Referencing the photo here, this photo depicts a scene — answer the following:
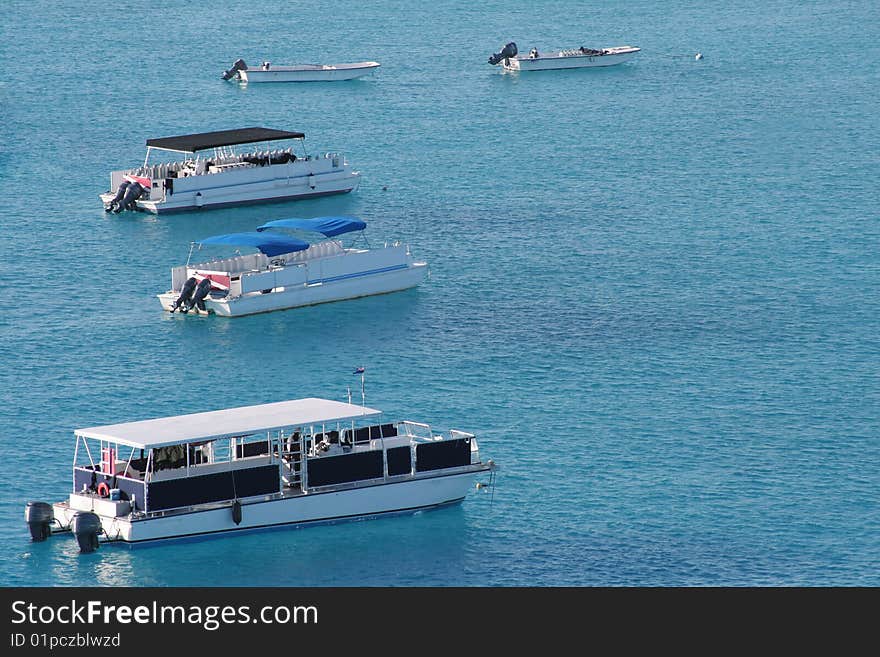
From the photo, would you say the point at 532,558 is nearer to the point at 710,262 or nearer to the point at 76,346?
the point at 76,346

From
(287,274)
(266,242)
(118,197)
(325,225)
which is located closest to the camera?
(266,242)

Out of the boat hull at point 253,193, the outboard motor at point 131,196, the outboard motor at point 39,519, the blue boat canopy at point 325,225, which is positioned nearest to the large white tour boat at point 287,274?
the blue boat canopy at point 325,225

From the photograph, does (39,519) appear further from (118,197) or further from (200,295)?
(118,197)

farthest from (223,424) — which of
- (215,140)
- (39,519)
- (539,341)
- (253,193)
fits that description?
(215,140)

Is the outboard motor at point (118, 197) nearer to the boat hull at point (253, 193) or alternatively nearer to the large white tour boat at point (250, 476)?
the boat hull at point (253, 193)

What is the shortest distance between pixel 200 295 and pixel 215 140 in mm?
36764

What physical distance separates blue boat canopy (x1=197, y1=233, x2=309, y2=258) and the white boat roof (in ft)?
116

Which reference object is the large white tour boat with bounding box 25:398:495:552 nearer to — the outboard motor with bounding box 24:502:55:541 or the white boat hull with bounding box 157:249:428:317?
the outboard motor with bounding box 24:502:55:541

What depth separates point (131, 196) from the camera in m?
146

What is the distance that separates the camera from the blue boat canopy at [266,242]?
11601cm

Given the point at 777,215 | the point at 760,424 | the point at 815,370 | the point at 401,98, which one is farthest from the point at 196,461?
the point at 401,98

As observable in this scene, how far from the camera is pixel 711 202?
152m

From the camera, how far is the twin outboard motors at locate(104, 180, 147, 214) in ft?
478

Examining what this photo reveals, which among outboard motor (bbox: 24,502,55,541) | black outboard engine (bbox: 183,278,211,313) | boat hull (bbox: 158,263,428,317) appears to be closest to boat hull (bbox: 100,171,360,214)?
boat hull (bbox: 158,263,428,317)
